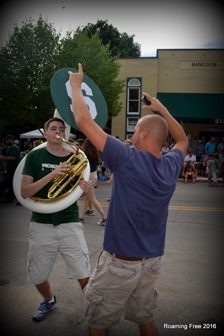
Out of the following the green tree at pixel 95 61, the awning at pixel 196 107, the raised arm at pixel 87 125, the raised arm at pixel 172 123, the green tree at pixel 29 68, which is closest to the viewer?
the raised arm at pixel 87 125

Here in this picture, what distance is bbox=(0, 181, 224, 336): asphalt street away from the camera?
119 inches

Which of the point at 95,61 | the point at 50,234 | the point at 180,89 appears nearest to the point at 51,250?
the point at 50,234

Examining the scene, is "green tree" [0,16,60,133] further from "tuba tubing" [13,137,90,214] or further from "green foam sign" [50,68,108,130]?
"tuba tubing" [13,137,90,214]

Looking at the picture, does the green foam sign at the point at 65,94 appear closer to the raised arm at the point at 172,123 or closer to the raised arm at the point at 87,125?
the raised arm at the point at 172,123

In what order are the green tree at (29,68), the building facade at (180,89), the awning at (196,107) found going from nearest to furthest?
1. the green tree at (29,68)
2. the awning at (196,107)
3. the building facade at (180,89)

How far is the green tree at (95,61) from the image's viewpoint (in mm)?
18719

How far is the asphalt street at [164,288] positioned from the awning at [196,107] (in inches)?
657

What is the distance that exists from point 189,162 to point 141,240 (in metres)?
13.3

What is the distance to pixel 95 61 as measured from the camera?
2084 centimetres

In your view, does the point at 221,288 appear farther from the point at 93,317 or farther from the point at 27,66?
the point at 27,66

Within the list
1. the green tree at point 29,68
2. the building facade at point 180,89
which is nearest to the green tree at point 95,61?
the green tree at point 29,68

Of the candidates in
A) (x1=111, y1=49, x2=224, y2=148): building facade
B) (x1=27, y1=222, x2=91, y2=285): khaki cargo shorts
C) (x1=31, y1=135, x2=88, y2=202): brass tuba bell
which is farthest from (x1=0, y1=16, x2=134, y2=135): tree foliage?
(x1=27, y1=222, x2=91, y2=285): khaki cargo shorts

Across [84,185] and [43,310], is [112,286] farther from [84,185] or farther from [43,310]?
[43,310]

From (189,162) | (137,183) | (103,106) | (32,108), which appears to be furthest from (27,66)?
(137,183)
